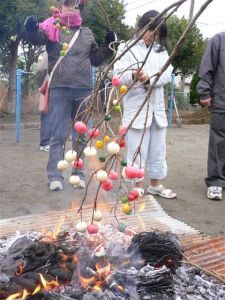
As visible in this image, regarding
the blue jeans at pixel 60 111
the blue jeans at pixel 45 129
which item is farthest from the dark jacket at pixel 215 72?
the blue jeans at pixel 45 129

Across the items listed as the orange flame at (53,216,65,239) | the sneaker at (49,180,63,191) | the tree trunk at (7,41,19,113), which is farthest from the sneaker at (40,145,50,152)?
the tree trunk at (7,41,19,113)

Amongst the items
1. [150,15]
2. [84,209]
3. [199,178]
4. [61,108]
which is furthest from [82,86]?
[199,178]

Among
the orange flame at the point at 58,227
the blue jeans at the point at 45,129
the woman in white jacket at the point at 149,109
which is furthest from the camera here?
the blue jeans at the point at 45,129

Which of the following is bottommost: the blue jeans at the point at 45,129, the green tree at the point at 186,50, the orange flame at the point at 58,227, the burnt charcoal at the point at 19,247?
the orange flame at the point at 58,227

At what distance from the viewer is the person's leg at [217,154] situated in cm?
522

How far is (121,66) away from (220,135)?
1.53 m

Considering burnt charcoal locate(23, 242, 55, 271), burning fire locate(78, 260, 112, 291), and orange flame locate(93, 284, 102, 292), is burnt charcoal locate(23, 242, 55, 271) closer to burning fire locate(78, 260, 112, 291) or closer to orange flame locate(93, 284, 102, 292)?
burning fire locate(78, 260, 112, 291)

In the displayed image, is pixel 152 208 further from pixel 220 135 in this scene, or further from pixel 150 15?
pixel 150 15

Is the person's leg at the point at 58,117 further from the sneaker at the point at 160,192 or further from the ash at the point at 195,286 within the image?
the ash at the point at 195,286

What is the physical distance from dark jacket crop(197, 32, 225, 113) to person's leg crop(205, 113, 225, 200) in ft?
0.50

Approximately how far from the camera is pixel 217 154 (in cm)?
530

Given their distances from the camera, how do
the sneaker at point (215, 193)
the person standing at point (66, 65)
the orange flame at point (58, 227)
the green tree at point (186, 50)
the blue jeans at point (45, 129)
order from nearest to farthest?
the orange flame at point (58, 227) < the person standing at point (66, 65) < the sneaker at point (215, 193) < the blue jeans at point (45, 129) < the green tree at point (186, 50)

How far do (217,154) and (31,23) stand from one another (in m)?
2.57

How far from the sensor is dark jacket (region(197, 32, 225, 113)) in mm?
5125
